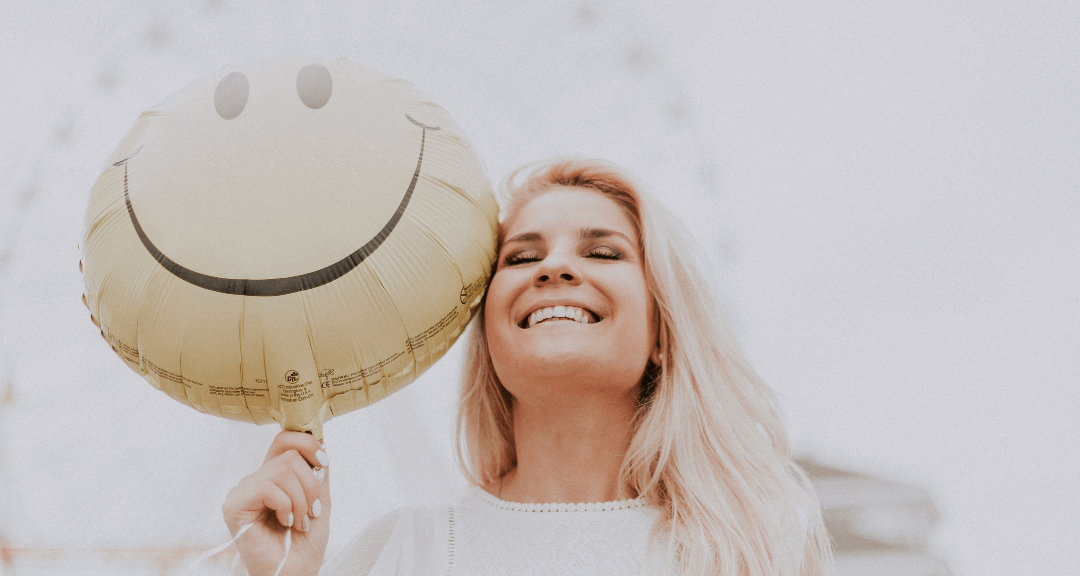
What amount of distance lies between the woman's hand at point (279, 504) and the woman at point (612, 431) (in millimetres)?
73

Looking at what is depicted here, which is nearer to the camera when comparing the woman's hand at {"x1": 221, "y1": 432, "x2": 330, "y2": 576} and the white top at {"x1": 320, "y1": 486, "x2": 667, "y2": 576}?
the woman's hand at {"x1": 221, "y1": 432, "x2": 330, "y2": 576}

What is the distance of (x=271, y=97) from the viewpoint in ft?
4.27

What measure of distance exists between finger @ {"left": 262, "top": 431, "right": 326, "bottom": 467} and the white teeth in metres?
0.54

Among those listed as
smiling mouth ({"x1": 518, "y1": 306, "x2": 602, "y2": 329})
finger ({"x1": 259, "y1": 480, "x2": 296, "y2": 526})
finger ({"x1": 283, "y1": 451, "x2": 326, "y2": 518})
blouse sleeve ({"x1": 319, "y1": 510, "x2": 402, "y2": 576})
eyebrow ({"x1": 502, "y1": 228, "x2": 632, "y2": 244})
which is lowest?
blouse sleeve ({"x1": 319, "y1": 510, "x2": 402, "y2": 576})

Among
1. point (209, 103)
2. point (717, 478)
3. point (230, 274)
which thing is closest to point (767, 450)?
point (717, 478)

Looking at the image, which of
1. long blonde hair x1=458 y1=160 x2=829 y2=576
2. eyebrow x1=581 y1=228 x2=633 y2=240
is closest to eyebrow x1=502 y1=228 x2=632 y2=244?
eyebrow x1=581 y1=228 x2=633 y2=240

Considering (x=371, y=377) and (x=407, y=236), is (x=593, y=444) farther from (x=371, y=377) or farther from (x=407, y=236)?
(x=407, y=236)

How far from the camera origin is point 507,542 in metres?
1.60

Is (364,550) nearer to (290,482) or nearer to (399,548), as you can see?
(399,548)

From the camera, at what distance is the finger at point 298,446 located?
1.28 metres

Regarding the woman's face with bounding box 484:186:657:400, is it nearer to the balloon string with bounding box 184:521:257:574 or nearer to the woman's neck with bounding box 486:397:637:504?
the woman's neck with bounding box 486:397:637:504

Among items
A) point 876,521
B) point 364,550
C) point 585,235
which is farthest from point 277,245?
point 876,521

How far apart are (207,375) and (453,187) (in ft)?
1.85

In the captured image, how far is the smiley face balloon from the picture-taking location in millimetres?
1196
